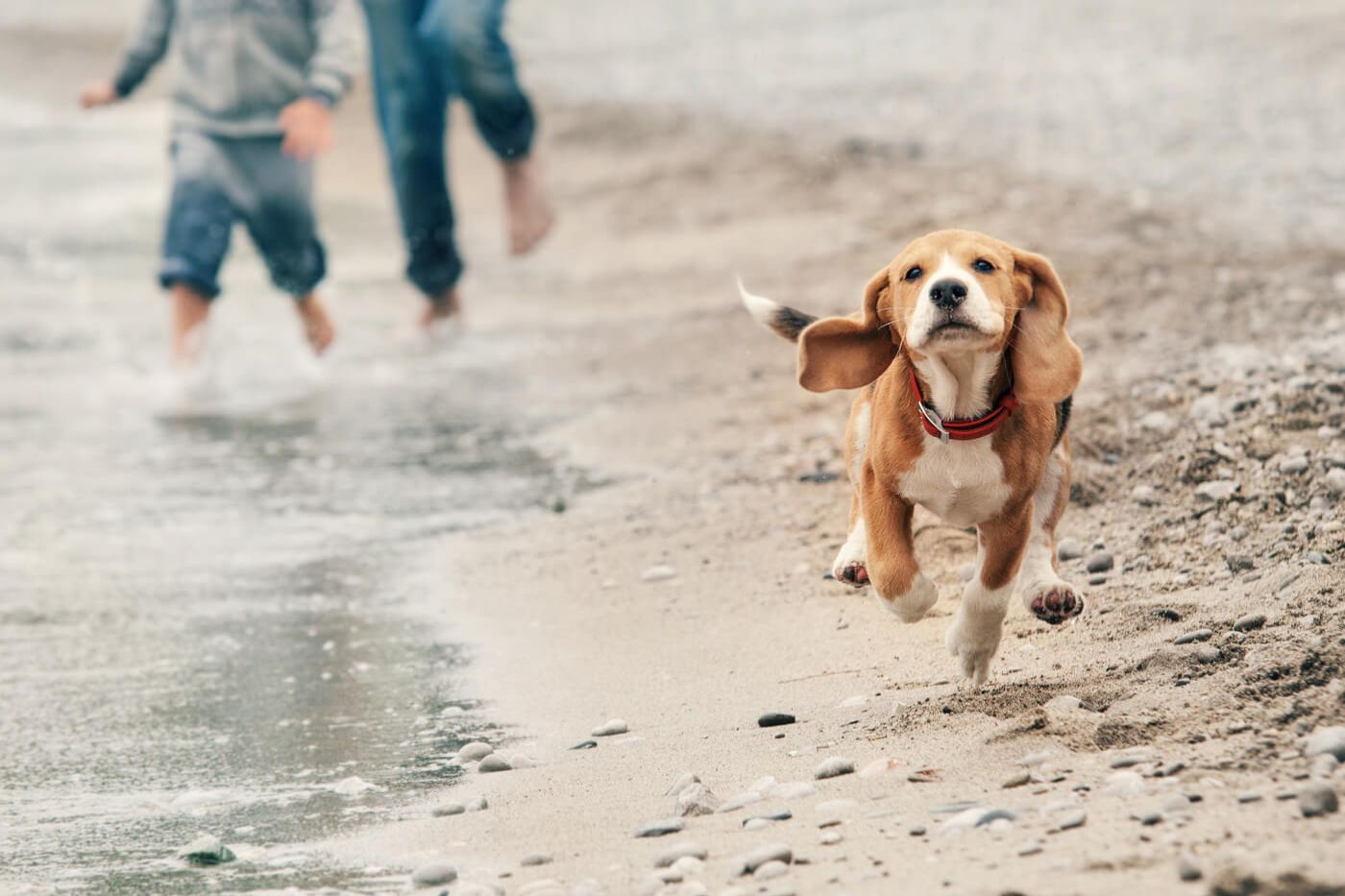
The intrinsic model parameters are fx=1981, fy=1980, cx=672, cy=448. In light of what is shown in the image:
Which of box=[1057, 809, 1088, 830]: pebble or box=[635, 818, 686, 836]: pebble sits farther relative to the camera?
box=[635, 818, 686, 836]: pebble

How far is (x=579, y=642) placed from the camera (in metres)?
5.29

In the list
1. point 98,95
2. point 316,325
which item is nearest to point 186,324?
point 316,325

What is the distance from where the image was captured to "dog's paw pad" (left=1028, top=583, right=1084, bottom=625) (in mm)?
4277

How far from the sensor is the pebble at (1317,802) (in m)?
3.16

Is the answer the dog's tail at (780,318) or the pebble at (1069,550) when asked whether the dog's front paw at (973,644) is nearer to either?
the dog's tail at (780,318)

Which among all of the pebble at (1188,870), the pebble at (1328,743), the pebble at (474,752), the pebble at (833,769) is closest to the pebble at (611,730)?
the pebble at (474,752)

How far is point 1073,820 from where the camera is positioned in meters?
3.33

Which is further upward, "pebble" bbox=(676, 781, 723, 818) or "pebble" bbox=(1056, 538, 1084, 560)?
"pebble" bbox=(1056, 538, 1084, 560)

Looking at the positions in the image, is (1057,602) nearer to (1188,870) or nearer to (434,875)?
(1188,870)

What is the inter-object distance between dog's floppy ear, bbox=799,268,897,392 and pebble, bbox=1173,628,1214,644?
861 mm

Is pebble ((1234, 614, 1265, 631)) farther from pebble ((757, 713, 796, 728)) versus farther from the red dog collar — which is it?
pebble ((757, 713, 796, 728))

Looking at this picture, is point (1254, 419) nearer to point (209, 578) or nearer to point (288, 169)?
point (209, 578)

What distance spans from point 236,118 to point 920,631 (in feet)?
17.7

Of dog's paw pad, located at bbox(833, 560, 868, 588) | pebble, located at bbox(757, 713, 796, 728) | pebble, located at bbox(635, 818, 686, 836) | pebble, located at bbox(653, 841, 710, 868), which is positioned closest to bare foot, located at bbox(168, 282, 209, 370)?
dog's paw pad, located at bbox(833, 560, 868, 588)
